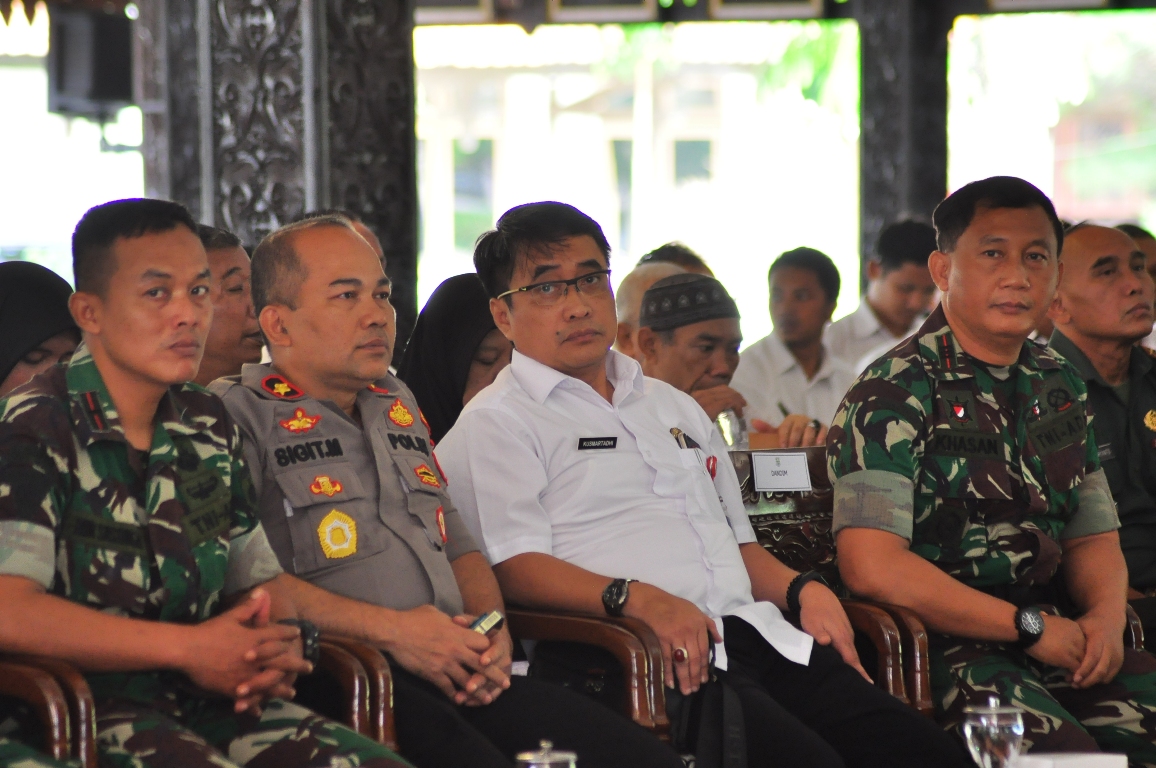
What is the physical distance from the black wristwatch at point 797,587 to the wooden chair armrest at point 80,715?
56.1 inches

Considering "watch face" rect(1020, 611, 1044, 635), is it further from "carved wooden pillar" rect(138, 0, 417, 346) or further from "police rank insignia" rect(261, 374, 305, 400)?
"carved wooden pillar" rect(138, 0, 417, 346)

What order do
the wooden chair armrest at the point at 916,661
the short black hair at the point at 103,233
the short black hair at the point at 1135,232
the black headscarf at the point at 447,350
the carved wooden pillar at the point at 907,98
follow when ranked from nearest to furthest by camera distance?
the short black hair at the point at 103,233 < the wooden chair armrest at the point at 916,661 < the black headscarf at the point at 447,350 < the short black hair at the point at 1135,232 < the carved wooden pillar at the point at 907,98

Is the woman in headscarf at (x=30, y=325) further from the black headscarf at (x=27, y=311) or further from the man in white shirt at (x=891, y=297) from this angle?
the man in white shirt at (x=891, y=297)

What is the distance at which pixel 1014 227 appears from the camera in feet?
Answer: 9.27

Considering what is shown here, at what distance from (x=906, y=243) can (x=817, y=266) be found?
0.42 metres

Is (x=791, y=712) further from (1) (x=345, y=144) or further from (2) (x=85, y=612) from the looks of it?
(1) (x=345, y=144)

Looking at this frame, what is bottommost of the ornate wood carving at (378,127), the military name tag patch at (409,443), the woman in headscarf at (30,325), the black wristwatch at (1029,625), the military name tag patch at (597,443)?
the black wristwatch at (1029,625)

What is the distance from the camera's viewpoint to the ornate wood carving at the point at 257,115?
387 centimetres

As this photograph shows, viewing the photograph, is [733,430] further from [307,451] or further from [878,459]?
[307,451]

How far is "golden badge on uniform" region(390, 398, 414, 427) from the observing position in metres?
2.47

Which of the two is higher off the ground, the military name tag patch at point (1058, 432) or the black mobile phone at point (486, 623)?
the military name tag patch at point (1058, 432)

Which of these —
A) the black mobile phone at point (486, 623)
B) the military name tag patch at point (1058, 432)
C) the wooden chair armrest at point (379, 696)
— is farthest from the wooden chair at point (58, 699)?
→ the military name tag patch at point (1058, 432)

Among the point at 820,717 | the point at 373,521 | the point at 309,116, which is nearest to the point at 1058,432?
the point at 820,717

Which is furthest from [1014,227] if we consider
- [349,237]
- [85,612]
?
[85,612]
